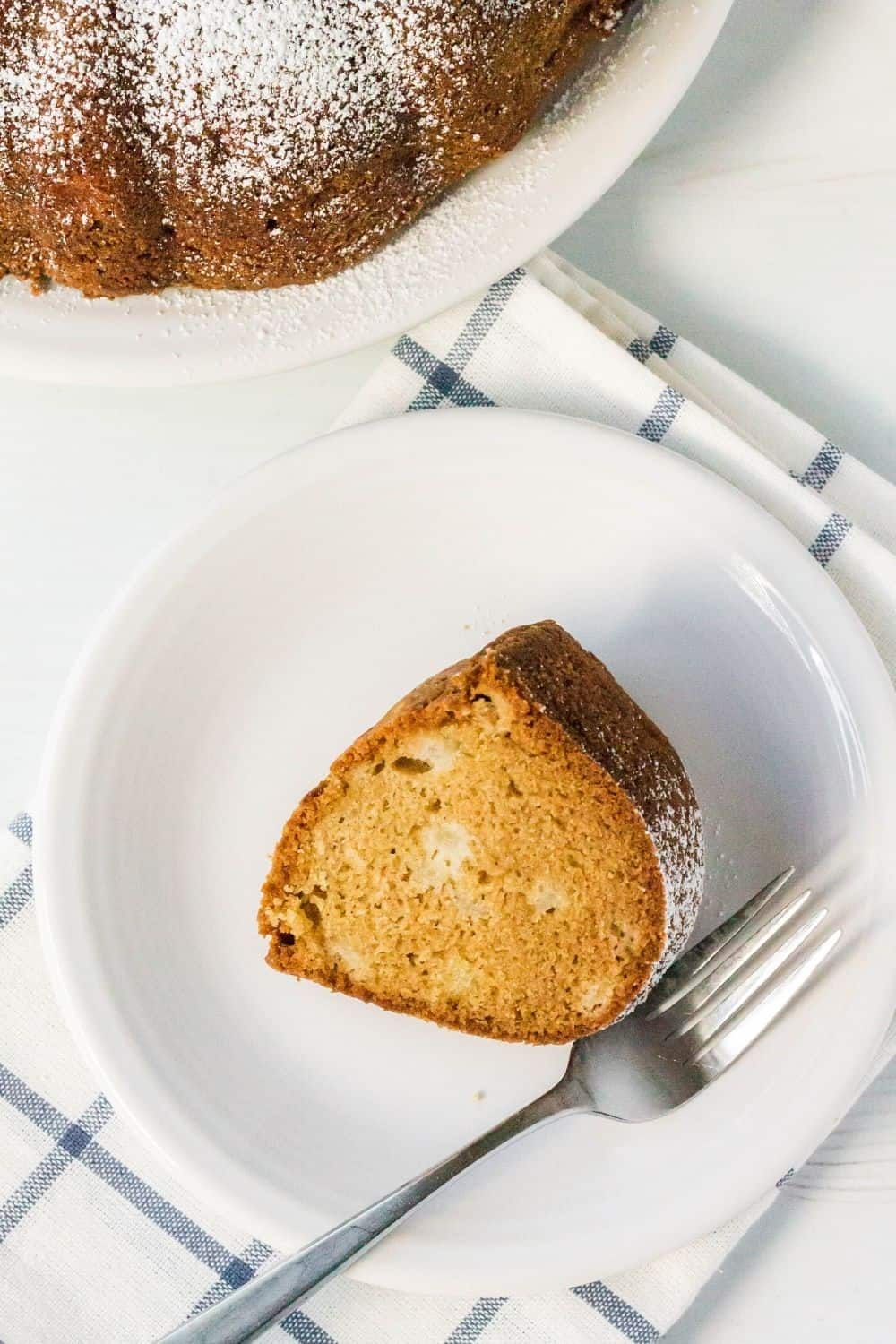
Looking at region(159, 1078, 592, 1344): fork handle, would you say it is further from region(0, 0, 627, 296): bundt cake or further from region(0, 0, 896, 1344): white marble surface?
region(0, 0, 627, 296): bundt cake

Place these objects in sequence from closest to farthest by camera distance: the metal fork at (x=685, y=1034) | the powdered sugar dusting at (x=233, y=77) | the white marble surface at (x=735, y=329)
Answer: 1. the powdered sugar dusting at (x=233, y=77)
2. the metal fork at (x=685, y=1034)
3. the white marble surface at (x=735, y=329)

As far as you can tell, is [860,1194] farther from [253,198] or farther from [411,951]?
[253,198]

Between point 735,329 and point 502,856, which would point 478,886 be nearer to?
point 502,856

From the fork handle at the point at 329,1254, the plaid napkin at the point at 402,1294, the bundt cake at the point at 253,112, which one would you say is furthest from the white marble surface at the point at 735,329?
the fork handle at the point at 329,1254

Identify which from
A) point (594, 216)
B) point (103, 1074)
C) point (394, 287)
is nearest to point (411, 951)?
point (103, 1074)

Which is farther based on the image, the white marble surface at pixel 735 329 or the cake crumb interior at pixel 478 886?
the white marble surface at pixel 735 329

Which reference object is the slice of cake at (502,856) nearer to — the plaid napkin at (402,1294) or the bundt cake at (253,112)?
the plaid napkin at (402,1294)

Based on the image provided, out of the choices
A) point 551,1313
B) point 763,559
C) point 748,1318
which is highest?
point 763,559
